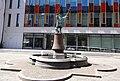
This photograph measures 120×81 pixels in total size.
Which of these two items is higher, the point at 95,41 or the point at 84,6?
the point at 84,6

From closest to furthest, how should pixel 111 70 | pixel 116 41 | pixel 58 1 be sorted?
pixel 111 70 → pixel 116 41 → pixel 58 1

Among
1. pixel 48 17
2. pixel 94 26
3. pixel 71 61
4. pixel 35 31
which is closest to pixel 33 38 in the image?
pixel 35 31

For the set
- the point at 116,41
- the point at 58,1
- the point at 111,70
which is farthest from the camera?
the point at 58,1

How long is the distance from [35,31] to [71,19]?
8.45 m

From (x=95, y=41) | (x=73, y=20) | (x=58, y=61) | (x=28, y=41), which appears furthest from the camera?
(x=28, y=41)

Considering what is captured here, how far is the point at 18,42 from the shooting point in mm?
38531

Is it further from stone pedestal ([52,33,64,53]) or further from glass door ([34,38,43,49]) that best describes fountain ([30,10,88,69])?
glass door ([34,38,43,49])

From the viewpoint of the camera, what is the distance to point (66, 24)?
36500mm

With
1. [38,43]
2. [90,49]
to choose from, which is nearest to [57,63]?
[90,49]

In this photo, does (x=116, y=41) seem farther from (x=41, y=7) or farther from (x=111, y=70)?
(x=111, y=70)

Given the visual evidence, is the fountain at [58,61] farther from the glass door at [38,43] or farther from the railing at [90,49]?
the glass door at [38,43]

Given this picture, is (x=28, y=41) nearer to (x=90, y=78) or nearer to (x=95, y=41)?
(x=95, y=41)

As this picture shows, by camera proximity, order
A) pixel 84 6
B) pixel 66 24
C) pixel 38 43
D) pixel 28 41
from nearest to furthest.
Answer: pixel 84 6, pixel 66 24, pixel 38 43, pixel 28 41

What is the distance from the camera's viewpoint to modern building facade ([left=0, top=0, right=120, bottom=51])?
34688mm
